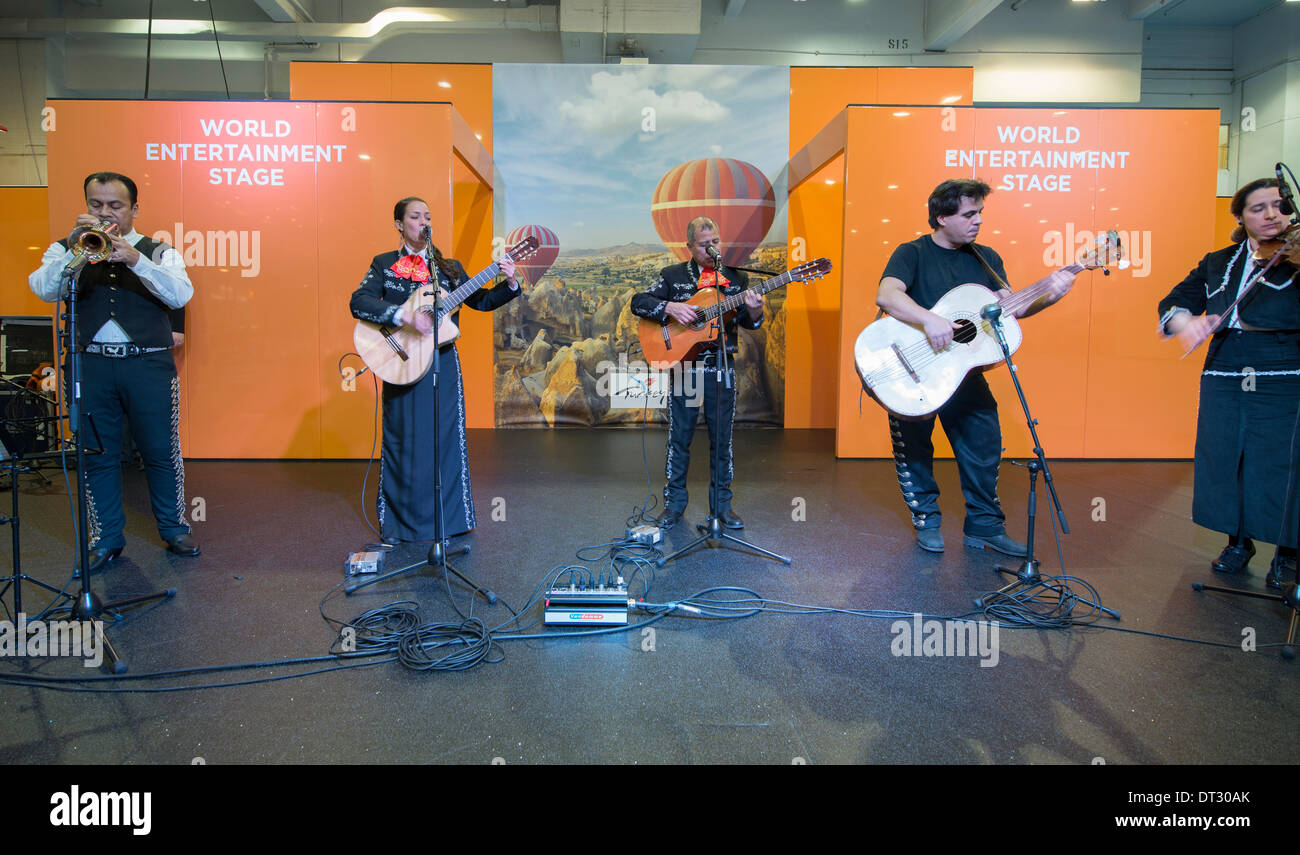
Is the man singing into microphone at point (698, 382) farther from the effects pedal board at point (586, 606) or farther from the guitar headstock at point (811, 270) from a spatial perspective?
the effects pedal board at point (586, 606)

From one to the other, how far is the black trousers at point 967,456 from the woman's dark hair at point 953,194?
83 centimetres

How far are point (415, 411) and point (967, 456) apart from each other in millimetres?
2913

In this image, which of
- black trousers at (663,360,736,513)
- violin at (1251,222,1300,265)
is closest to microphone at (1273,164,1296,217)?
violin at (1251,222,1300,265)

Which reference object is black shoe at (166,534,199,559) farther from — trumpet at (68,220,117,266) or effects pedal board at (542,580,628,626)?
effects pedal board at (542,580,628,626)

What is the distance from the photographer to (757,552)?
3.64m

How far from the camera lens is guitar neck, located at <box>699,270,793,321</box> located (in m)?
3.53

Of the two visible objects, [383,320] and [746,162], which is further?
[746,162]

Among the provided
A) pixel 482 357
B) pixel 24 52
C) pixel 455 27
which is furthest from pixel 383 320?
pixel 24 52

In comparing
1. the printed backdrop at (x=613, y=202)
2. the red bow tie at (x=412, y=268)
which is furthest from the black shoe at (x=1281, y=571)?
the printed backdrop at (x=613, y=202)

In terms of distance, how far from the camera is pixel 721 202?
8680mm

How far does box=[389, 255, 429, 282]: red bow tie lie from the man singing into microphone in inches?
46.9

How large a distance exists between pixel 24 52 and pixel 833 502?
13.1 meters

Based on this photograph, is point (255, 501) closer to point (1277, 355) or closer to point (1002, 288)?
point (1002, 288)
